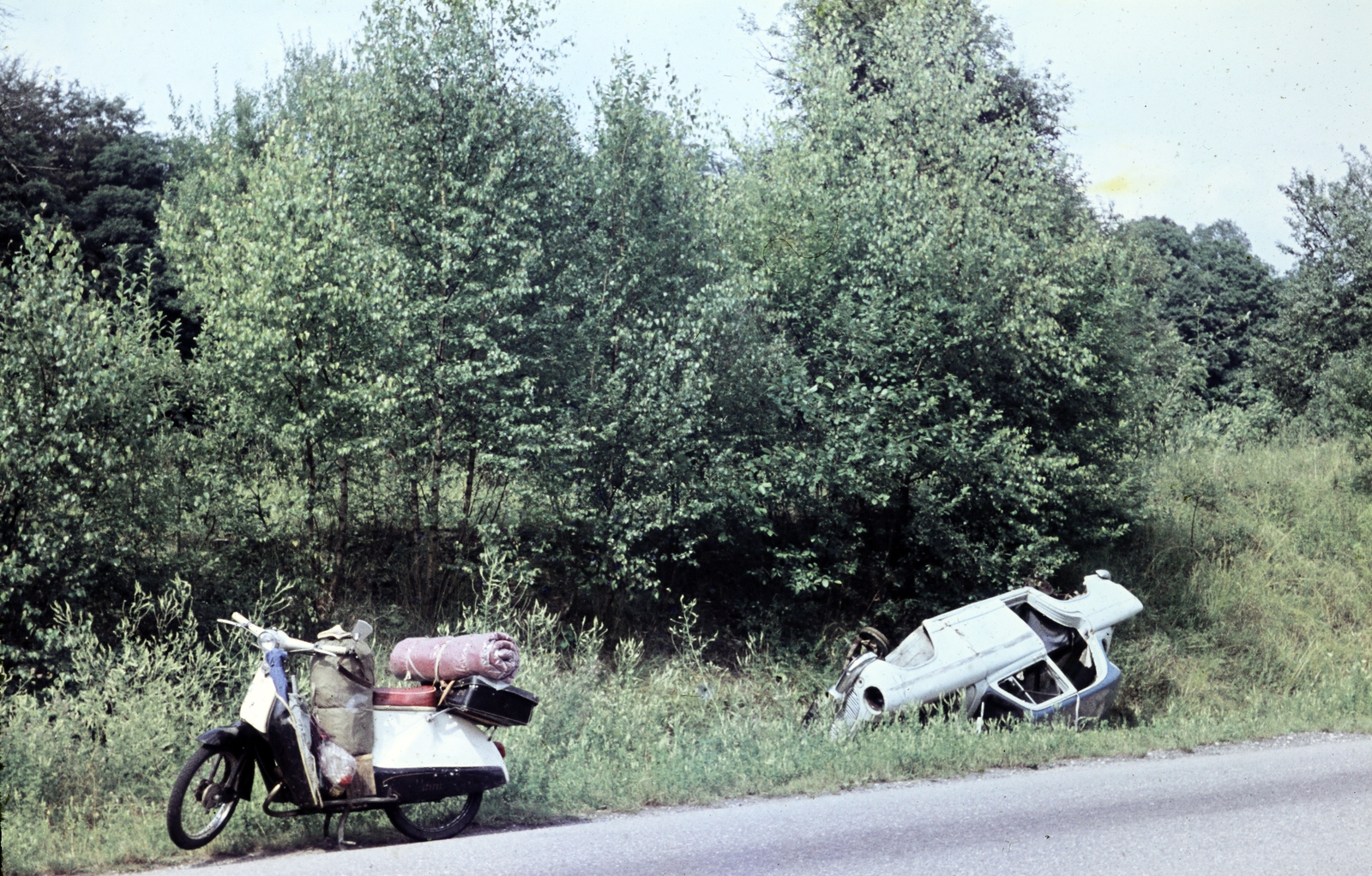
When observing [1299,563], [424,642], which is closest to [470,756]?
[424,642]

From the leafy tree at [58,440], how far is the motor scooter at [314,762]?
526 cm

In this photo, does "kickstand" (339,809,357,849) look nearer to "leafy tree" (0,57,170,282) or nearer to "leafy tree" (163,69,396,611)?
"leafy tree" (163,69,396,611)

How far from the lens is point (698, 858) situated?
5859 millimetres

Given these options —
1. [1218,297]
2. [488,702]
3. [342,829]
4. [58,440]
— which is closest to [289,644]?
[342,829]

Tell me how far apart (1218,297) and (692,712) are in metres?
45.6

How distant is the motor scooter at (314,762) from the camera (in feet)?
21.2

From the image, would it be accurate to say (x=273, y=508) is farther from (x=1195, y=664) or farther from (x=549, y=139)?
(x=1195, y=664)

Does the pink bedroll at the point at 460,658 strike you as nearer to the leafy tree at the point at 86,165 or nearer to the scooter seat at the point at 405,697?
the scooter seat at the point at 405,697

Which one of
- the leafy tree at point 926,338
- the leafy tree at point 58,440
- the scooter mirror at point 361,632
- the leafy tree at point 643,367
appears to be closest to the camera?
the scooter mirror at point 361,632

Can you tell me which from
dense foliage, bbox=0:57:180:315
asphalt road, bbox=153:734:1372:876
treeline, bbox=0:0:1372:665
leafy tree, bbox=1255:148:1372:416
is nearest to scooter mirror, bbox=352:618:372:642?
asphalt road, bbox=153:734:1372:876

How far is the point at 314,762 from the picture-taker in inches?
256

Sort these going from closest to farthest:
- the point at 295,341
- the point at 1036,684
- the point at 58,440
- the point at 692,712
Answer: the point at 58,440 < the point at 295,341 < the point at 692,712 < the point at 1036,684

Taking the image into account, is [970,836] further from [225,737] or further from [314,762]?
[225,737]

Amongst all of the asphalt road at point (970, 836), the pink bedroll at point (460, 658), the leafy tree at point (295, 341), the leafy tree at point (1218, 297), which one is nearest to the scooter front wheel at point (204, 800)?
the asphalt road at point (970, 836)
